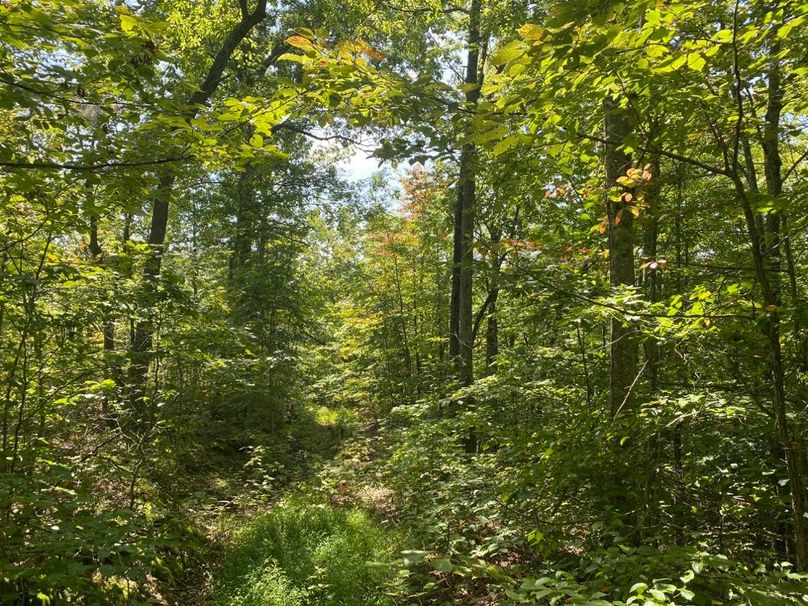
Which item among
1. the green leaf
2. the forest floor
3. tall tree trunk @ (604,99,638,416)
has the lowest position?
the forest floor

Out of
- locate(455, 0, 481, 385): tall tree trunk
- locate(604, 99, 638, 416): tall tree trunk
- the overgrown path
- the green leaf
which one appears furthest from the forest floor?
locate(455, 0, 481, 385): tall tree trunk

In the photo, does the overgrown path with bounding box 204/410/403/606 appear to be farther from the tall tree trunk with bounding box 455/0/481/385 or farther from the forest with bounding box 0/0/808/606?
the tall tree trunk with bounding box 455/0/481/385

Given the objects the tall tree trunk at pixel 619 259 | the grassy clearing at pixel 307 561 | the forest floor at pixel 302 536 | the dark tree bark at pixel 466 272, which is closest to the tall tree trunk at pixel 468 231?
the dark tree bark at pixel 466 272

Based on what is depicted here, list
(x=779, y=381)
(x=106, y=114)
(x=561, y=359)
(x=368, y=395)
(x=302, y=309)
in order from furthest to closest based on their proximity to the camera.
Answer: (x=368, y=395)
(x=302, y=309)
(x=561, y=359)
(x=106, y=114)
(x=779, y=381)

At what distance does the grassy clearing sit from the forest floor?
1cm

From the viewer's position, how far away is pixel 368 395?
58.1ft

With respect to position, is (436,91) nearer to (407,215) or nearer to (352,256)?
(407,215)

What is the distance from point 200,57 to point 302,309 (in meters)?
5.92

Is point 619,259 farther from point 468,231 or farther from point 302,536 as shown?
point 468,231

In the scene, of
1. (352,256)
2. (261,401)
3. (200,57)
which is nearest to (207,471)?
(261,401)

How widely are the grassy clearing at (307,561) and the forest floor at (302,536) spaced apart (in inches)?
0.4

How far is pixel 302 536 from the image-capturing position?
255 inches

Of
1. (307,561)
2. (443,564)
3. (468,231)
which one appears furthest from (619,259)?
(468,231)

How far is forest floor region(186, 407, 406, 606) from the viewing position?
16.5 ft
